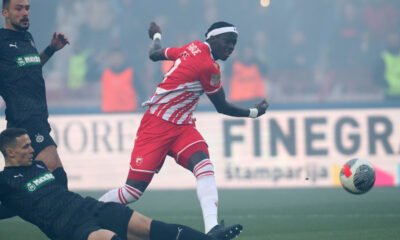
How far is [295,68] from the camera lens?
17.2m

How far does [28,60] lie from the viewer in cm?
716

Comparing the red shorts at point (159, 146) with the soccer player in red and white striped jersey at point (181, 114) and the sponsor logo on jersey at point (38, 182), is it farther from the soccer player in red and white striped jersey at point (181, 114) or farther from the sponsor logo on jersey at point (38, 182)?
the sponsor logo on jersey at point (38, 182)

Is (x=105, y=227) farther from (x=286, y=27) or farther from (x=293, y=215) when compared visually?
(x=286, y=27)

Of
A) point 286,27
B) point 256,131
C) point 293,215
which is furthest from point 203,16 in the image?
point 293,215

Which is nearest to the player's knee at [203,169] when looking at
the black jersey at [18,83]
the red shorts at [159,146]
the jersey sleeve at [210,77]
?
the red shorts at [159,146]

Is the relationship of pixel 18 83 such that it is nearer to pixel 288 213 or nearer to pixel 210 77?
pixel 210 77

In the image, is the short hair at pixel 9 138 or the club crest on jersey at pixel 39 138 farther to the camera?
the club crest on jersey at pixel 39 138

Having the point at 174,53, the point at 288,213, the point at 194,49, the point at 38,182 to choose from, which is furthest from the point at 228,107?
the point at 288,213

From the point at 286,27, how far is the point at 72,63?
16.1 ft

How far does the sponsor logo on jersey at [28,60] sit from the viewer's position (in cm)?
709

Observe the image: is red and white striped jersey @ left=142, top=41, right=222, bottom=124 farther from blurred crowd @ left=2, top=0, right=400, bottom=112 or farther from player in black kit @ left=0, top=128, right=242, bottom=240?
blurred crowd @ left=2, top=0, right=400, bottom=112

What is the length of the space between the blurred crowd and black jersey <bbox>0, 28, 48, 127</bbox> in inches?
345

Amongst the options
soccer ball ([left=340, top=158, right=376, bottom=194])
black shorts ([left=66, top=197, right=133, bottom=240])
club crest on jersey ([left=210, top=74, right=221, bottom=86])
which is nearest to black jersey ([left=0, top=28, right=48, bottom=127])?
black shorts ([left=66, top=197, right=133, bottom=240])

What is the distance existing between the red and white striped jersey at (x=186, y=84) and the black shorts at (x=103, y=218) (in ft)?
4.65
